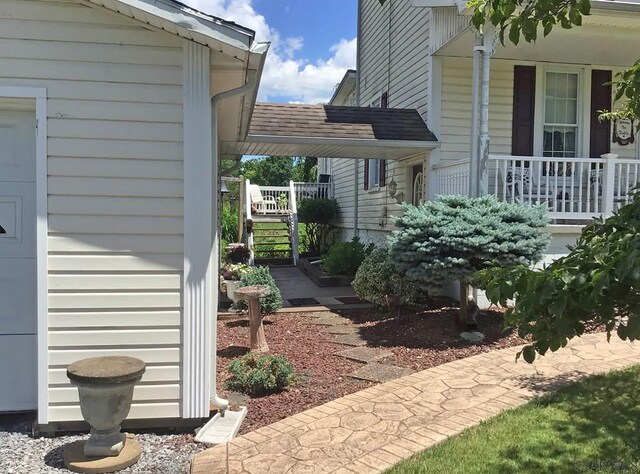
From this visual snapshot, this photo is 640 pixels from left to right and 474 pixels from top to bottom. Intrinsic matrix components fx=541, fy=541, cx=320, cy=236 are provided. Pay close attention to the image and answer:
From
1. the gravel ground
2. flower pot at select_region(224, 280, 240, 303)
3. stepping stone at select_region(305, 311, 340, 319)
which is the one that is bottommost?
the gravel ground

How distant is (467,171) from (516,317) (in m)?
6.62

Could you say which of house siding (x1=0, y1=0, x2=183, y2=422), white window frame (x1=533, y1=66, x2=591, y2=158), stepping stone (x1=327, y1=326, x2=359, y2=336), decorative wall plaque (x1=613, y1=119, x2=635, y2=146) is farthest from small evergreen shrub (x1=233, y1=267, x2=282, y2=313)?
decorative wall plaque (x1=613, y1=119, x2=635, y2=146)

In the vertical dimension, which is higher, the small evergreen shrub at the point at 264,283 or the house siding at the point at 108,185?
the house siding at the point at 108,185

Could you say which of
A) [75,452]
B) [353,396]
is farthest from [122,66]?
[353,396]

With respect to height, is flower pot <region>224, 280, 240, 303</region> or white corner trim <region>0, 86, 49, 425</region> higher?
white corner trim <region>0, 86, 49, 425</region>

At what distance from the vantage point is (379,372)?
5250 millimetres

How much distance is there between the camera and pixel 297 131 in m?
9.44

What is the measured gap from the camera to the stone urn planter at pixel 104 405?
3334mm

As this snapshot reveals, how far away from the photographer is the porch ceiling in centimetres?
787

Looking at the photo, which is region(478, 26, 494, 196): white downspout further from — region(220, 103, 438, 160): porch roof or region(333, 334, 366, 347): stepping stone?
region(333, 334, 366, 347): stepping stone

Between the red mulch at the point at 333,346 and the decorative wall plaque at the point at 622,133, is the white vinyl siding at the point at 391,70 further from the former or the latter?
the decorative wall plaque at the point at 622,133

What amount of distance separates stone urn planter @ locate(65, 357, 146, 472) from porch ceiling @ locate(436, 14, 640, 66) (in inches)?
260

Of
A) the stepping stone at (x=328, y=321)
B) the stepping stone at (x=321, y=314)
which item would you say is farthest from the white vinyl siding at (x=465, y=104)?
the stepping stone at (x=328, y=321)

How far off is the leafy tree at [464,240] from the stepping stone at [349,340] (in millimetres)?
1002
